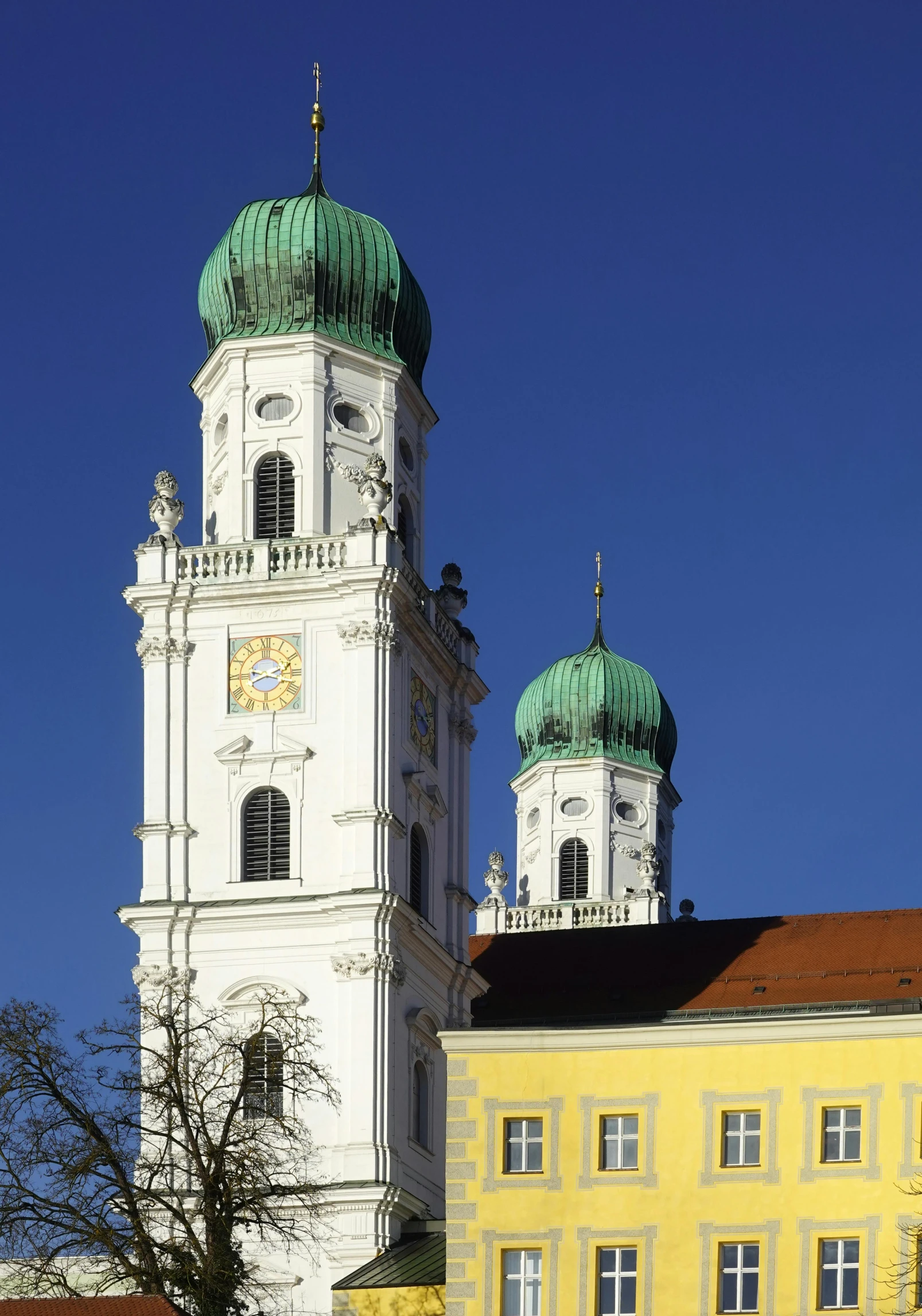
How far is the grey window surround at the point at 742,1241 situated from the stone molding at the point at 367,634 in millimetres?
18939

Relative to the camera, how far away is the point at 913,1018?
41.8m

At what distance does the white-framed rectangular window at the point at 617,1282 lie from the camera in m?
41.8

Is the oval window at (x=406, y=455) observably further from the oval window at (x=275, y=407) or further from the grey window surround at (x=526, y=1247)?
the grey window surround at (x=526, y=1247)

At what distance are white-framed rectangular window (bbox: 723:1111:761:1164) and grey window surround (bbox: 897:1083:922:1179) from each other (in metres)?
1.80

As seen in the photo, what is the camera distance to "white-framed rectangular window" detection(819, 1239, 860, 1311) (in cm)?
4094

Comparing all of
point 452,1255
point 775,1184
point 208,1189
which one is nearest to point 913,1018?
point 775,1184

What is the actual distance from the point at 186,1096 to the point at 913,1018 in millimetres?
10609

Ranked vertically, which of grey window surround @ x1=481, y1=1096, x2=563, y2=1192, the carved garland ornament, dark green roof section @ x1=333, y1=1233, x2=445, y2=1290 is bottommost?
dark green roof section @ x1=333, y1=1233, x2=445, y2=1290

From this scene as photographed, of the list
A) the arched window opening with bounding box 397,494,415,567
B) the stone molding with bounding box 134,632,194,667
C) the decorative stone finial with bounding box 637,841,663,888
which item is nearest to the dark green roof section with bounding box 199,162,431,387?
the arched window opening with bounding box 397,494,415,567

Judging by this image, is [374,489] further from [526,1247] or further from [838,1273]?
[838,1273]

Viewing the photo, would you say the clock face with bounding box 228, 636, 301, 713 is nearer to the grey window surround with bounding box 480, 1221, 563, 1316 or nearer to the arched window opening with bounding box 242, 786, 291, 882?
the arched window opening with bounding box 242, 786, 291, 882

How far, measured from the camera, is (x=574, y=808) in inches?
3342

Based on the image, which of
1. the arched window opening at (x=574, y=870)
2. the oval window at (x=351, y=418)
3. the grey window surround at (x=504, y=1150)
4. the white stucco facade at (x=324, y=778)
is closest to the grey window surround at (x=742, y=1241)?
the grey window surround at (x=504, y=1150)

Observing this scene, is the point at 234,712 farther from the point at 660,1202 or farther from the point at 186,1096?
the point at 660,1202
